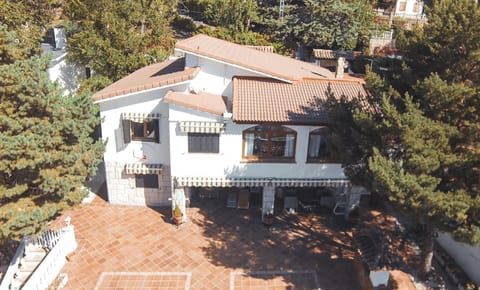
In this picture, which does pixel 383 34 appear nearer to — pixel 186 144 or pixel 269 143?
pixel 269 143

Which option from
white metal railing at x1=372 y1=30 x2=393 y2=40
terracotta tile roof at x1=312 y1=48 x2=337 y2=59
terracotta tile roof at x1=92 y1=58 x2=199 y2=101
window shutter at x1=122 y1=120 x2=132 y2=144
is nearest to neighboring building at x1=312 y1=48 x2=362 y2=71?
terracotta tile roof at x1=312 y1=48 x2=337 y2=59

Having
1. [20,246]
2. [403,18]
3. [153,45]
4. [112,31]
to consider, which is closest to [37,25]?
[153,45]

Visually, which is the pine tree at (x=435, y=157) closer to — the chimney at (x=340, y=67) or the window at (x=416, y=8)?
the chimney at (x=340, y=67)

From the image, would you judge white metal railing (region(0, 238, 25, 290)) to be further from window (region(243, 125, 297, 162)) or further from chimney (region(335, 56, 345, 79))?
chimney (region(335, 56, 345, 79))

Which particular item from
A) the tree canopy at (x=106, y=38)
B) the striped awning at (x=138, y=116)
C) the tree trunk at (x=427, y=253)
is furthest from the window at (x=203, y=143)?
the tree canopy at (x=106, y=38)

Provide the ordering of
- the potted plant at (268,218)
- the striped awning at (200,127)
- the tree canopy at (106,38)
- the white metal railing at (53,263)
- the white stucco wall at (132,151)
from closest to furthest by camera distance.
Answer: the white metal railing at (53,263) < the striped awning at (200,127) < the white stucco wall at (132,151) < the potted plant at (268,218) < the tree canopy at (106,38)

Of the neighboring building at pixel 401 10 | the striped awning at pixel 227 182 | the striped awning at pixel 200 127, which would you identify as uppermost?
the neighboring building at pixel 401 10
